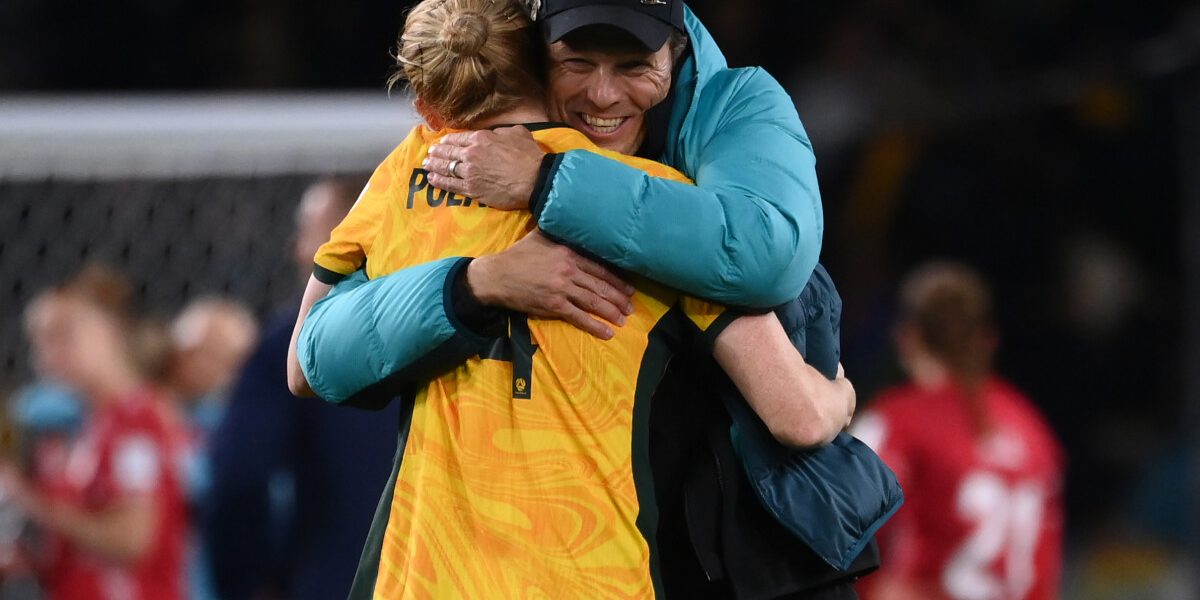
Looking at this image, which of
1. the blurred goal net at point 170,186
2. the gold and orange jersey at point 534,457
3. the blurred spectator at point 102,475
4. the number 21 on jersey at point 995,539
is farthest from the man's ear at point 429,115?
the blurred spectator at point 102,475

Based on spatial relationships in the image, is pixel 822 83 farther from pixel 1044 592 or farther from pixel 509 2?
pixel 509 2

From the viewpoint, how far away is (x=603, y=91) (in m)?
1.93

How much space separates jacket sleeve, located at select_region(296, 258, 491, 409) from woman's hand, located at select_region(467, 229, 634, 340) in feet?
0.14

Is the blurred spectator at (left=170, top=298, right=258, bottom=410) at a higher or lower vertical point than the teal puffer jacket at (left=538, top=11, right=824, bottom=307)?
lower

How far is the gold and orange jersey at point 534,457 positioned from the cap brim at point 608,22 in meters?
0.12

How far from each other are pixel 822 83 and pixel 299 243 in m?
5.08

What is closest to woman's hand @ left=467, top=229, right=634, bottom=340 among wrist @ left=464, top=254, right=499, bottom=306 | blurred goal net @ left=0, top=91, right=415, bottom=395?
wrist @ left=464, top=254, right=499, bottom=306

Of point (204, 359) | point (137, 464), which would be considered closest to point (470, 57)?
point (137, 464)

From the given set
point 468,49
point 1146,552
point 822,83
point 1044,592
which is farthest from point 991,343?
point 468,49

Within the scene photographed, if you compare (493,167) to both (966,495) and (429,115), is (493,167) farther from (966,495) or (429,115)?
(966,495)

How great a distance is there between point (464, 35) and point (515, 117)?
123 millimetres

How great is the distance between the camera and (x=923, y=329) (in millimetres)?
5172

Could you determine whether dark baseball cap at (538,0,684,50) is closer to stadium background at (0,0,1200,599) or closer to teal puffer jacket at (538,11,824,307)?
teal puffer jacket at (538,11,824,307)

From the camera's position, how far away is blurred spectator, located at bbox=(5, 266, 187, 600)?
5105mm
